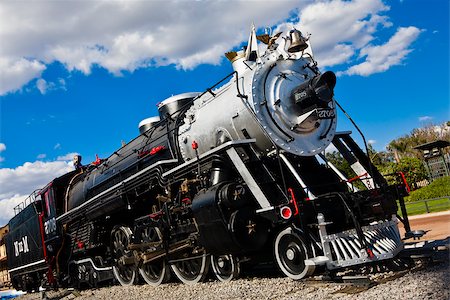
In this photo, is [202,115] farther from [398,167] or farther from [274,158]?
[398,167]

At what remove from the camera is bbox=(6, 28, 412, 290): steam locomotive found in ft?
19.2

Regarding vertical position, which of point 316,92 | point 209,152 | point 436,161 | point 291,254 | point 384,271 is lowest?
point 384,271

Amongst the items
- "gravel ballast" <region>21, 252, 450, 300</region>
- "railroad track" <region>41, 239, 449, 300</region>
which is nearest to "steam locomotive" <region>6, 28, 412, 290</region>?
"railroad track" <region>41, 239, 449, 300</region>

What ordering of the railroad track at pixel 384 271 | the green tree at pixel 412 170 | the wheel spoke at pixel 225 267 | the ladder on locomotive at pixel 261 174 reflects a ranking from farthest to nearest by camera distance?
the green tree at pixel 412 170, the wheel spoke at pixel 225 267, the ladder on locomotive at pixel 261 174, the railroad track at pixel 384 271

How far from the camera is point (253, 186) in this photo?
6156mm

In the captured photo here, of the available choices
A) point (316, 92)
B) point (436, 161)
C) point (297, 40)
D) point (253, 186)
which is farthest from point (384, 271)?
point (436, 161)

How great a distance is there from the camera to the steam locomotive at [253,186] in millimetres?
5844

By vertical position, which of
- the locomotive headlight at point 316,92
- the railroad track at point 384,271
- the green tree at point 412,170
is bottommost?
the railroad track at point 384,271

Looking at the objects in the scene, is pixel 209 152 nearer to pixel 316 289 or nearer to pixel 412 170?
pixel 316 289

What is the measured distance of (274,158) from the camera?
6.71 m

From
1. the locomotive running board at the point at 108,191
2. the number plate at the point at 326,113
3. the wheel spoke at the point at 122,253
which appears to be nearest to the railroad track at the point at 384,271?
the number plate at the point at 326,113

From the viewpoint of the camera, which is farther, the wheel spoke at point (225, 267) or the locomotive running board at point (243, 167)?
the wheel spoke at point (225, 267)

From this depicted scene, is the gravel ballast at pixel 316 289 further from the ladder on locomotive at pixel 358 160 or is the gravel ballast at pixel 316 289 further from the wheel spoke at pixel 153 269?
the ladder on locomotive at pixel 358 160

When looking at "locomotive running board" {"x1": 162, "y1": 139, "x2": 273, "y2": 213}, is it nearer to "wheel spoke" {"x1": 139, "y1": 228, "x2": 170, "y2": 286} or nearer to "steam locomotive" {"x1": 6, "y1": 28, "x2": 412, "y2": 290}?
"steam locomotive" {"x1": 6, "y1": 28, "x2": 412, "y2": 290}
